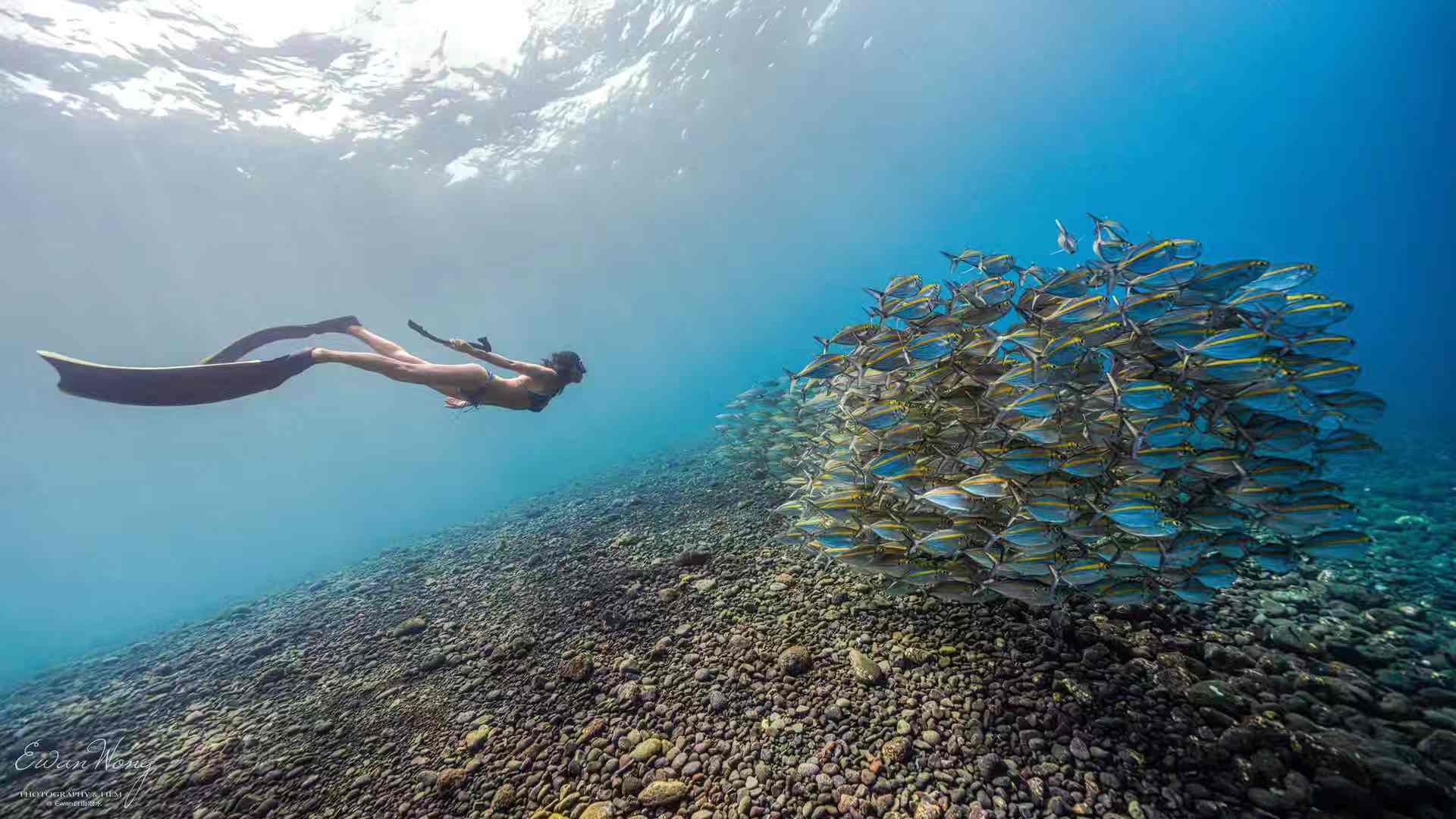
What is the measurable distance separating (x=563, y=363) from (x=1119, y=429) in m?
5.63

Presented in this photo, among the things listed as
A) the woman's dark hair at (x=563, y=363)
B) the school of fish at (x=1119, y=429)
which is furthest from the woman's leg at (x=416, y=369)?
the school of fish at (x=1119, y=429)

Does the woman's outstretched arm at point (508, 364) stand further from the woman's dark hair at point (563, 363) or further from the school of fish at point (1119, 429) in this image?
the school of fish at point (1119, 429)

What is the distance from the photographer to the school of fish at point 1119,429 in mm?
2404

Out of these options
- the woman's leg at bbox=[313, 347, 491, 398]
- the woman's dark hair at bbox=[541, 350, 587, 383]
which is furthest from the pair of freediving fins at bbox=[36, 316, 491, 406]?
the woman's dark hair at bbox=[541, 350, 587, 383]

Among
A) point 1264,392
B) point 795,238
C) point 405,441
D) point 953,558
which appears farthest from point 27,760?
point 405,441

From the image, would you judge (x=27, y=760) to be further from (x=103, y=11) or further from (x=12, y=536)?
(x=12, y=536)

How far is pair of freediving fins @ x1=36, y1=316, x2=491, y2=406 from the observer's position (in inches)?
155

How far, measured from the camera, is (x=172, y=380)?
4.04 metres

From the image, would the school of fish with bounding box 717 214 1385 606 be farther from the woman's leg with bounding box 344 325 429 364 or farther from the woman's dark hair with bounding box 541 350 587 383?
the woman's leg with bounding box 344 325 429 364

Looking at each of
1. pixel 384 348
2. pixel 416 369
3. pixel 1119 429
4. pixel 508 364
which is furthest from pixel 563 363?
pixel 1119 429

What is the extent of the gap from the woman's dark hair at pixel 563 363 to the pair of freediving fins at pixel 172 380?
237cm

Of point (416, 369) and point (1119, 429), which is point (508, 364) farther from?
point (1119, 429)

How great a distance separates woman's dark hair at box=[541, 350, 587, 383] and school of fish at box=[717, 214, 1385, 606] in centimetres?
416

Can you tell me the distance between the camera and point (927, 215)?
6072cm
